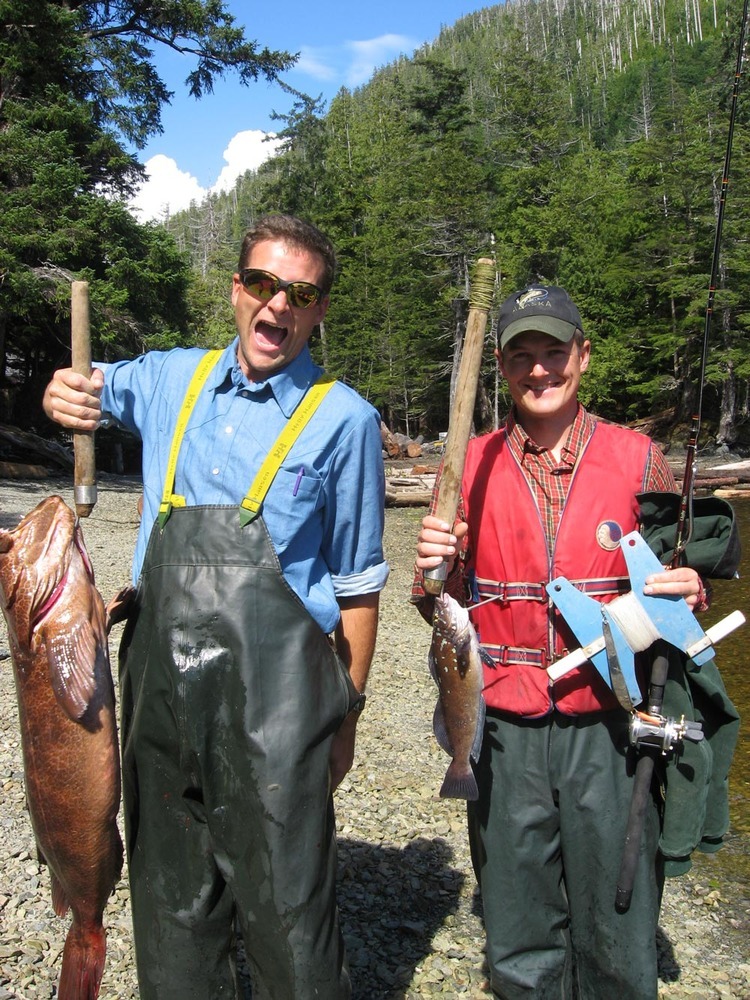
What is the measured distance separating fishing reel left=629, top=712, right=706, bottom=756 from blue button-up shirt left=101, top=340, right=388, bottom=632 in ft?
3.19

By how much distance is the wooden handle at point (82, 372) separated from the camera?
2.75m

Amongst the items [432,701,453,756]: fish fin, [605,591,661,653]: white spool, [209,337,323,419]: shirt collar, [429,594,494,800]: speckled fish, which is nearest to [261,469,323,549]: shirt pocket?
[209,337,323,419]: shirt collar

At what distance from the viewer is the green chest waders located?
2.45 metres

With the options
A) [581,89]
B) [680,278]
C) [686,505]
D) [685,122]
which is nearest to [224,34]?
[680,278]

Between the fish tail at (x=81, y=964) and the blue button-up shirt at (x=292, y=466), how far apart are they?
3.75 ft

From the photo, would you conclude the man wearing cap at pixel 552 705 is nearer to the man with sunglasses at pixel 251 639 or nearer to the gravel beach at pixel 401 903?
the man with sunglasses at pixel 251 639

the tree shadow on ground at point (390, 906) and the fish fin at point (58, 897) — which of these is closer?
the fish fin at point (58, 897)

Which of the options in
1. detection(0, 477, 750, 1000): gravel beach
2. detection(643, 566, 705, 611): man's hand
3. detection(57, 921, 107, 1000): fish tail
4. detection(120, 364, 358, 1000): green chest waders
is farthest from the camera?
detection(0, 477, 750, 1000): gravel beach

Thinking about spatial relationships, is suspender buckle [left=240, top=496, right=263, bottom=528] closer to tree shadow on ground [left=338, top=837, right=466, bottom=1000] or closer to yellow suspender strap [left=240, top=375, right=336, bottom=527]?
yellow suspender strap [left=240, top=375, right=336, bottom=527]

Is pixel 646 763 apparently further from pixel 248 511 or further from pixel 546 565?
pixel 248 511

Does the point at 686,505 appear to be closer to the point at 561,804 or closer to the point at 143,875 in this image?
the point at 561,804

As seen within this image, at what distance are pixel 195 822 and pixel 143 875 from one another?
0.25 m

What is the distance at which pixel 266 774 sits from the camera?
7.98 ft

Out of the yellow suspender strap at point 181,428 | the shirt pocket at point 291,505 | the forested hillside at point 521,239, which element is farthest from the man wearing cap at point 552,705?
the forested hillside at point 521,239
